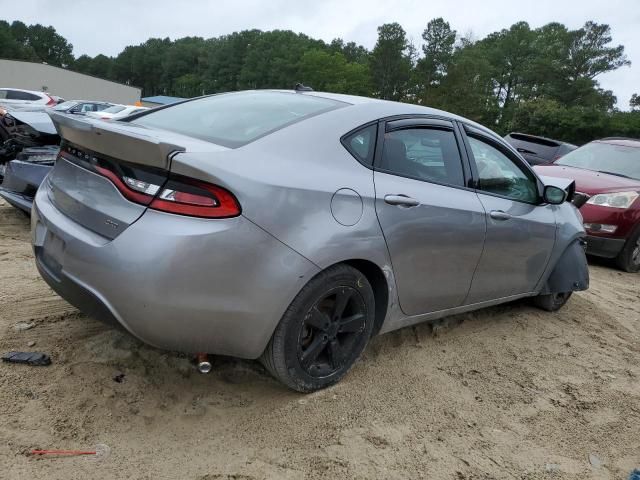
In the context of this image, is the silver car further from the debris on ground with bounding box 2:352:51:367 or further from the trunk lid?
the debris on ground with bounding box 2:352:51:367

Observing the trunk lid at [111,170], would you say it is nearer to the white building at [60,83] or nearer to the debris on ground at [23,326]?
the debris on ground at [23,326]

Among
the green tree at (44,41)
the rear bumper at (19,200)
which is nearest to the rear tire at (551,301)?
A: the rear bumper at (19,200)

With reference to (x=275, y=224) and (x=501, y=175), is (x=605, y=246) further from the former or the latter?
(x=275, y=224)

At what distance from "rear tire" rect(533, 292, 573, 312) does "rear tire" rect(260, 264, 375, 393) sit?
221 cm

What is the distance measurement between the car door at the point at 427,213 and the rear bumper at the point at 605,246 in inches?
152

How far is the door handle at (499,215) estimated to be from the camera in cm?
333

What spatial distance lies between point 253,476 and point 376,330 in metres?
1.09

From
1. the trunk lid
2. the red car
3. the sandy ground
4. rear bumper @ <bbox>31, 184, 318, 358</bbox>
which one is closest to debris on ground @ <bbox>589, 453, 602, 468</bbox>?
the sandy ground

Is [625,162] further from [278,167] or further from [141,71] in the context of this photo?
[141,71]

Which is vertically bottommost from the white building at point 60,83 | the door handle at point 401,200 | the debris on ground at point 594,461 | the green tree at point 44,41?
the white building at point 60,83

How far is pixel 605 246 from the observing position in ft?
20.8

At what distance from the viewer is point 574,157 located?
25.9 ft

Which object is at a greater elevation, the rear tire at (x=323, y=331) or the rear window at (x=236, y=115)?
the rear window at (x=236, y=115)

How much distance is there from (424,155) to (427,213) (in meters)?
0.39
